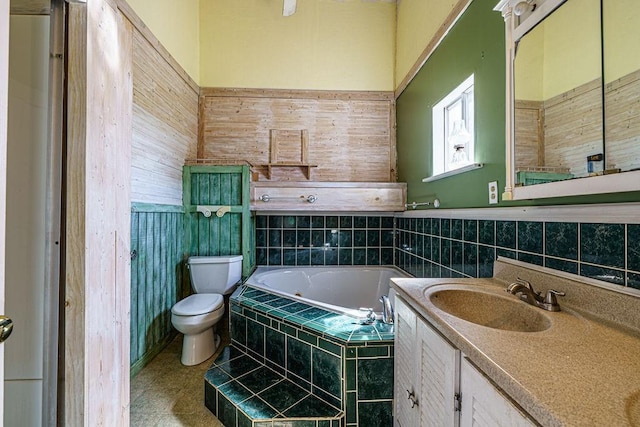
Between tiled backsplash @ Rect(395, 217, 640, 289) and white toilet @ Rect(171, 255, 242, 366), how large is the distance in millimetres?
1689

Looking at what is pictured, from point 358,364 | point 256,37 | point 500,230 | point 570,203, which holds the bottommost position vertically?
point 358,364

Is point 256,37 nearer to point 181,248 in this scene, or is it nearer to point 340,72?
point 340,72

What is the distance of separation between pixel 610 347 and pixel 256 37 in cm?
354

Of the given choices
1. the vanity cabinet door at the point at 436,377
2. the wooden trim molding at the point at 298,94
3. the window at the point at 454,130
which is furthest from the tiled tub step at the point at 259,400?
the wooden trim molding at the point at 298,94

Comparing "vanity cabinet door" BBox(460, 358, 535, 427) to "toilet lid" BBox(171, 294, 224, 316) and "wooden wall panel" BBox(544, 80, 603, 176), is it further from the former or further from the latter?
"toilet lid" BBox(171, 294, 224, 316)

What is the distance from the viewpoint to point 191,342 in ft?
6.81

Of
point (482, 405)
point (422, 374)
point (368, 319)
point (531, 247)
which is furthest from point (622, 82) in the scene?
point (368, 319)

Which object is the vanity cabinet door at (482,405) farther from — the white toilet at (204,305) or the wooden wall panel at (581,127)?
the white toilet at (204,305)

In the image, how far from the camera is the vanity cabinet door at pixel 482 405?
56cm

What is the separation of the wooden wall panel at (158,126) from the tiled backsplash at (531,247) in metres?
2.20

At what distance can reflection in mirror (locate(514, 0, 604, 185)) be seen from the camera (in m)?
0.89

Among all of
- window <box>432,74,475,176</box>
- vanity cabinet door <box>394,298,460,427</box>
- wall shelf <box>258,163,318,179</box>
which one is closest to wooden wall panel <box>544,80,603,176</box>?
window <box>432,74,475,176</box>

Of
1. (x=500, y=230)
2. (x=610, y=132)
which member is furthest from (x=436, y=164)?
(x=610, y=132)

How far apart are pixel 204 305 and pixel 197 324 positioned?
0.15 metres
